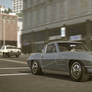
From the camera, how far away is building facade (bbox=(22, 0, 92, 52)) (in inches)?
1823

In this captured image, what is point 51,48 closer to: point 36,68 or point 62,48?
point 62,48

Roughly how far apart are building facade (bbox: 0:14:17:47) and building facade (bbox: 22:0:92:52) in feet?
71.5

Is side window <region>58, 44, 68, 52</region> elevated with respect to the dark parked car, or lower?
elevated

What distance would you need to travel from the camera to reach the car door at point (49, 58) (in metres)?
11.1

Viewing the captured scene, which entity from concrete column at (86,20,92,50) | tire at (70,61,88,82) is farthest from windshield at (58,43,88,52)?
concrete column at (86,20,92,50)

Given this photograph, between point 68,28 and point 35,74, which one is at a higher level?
point 68,28

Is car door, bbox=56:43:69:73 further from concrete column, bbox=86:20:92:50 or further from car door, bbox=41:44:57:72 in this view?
concrete column, bbox=86:20:92:50

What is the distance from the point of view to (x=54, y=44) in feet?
37.5

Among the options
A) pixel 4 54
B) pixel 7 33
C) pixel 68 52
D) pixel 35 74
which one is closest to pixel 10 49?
pixel 4 54

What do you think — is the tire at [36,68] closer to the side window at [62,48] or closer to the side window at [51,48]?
the side window at [51,48]

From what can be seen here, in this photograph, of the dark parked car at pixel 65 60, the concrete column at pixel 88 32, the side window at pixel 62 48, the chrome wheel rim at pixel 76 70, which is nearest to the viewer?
the dark parked car at pixel 65 60

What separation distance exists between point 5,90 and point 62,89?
1625 mm

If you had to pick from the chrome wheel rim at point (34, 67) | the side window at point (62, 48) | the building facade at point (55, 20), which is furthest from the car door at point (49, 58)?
the building facade at point (55, 20)

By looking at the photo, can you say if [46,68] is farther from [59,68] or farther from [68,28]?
[68,28]
